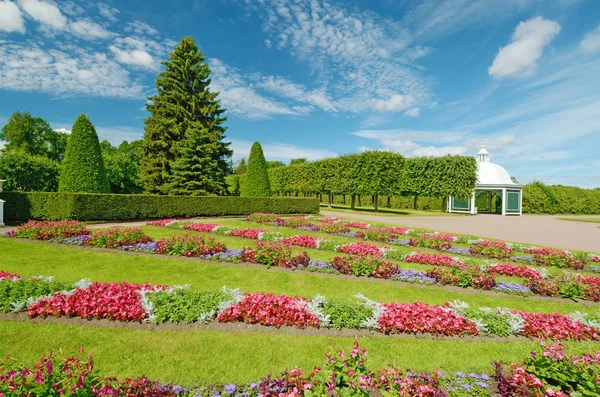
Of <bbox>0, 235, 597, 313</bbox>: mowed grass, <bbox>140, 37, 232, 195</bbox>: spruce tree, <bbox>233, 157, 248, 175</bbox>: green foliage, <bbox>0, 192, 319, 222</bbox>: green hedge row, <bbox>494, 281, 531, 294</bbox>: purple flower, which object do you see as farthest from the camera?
<bbox>233, 157, 248, 175</bbox>: green foliage

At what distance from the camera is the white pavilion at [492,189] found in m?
36.8

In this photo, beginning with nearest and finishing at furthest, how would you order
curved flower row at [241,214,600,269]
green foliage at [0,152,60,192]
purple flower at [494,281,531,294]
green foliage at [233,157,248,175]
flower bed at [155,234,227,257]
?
purple flower at [494,281,531,294]
flower bed at [155,234,227,257]
curved flower row at [241,214,600,269]
green foliage at [0,152,60,192]
green foliage at [233,157,248,175]

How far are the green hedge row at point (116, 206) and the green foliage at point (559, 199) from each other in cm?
3861

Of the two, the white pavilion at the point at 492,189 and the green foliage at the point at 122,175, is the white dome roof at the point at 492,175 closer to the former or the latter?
the white pavilion at the point at 492,189

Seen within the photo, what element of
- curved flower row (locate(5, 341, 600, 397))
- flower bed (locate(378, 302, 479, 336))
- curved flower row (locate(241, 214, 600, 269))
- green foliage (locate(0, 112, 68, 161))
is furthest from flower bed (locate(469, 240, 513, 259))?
green foliage (locate(0, 112, 68, 161))

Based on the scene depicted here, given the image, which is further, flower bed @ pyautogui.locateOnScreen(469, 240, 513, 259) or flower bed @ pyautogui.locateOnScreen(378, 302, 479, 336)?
flower bed @ pyautogui.locateOnScreen(469, 240, 513, 259)

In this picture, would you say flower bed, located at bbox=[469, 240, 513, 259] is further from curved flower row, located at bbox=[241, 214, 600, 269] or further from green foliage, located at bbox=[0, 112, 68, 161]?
green foliage, located at bbox=[0, 112, 68, 161]

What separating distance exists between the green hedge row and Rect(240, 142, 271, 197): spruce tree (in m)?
3.22

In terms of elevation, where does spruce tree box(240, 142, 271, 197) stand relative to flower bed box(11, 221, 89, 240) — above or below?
above

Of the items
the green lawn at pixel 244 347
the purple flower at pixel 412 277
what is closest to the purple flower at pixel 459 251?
the purple flower at pixel 412 277

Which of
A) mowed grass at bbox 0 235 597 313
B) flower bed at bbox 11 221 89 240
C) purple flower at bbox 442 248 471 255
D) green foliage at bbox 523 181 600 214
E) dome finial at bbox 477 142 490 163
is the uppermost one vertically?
dome finial at bbox 477 142 490 163

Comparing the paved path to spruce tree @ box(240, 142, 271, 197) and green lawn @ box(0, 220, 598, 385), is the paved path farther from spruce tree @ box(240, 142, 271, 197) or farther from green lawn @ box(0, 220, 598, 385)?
green lawn @ box(0, 220, 598, 385)

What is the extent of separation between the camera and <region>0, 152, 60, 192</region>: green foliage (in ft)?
76.3

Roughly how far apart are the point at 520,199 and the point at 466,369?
4252cm
